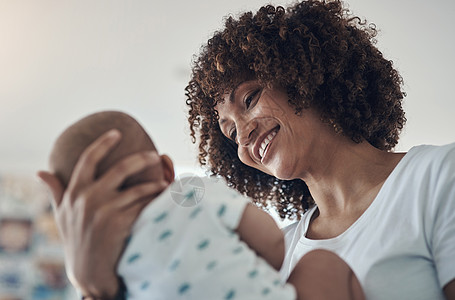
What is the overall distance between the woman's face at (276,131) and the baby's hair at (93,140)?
478 mm

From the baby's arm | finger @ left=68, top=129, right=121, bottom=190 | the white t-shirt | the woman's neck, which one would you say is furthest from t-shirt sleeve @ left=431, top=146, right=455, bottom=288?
finger @ left=68, top=129, right=121, bottom=190

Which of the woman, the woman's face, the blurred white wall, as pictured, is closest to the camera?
the woman

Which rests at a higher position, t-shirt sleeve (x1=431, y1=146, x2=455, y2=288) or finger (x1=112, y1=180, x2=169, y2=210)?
finger (x1=112, y1=180, x2=169, y2=210)

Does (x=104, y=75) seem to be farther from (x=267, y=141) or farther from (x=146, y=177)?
(x=146, y=177)

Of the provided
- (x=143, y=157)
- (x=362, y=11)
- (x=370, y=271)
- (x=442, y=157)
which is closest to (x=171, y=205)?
(x=143, y=157)

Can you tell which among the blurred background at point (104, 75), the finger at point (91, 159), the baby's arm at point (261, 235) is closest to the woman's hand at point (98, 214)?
the finger at point (91, 159)

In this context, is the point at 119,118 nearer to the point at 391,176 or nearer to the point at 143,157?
the point at 143,157

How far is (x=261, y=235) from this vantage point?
24.5 inches

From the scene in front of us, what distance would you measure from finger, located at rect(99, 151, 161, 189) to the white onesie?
1.8 inches

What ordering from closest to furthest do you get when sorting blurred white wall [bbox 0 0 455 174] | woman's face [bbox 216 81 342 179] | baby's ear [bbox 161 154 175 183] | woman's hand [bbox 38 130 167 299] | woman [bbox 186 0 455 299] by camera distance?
1. woman's hand [bbox 38 130 167 299]
2. baby's ear [bbox 161 154 175 183]
3. woman [bbox 186 0 455 299]
4. woman's face [bbox 216 81 342 179]
5. blurred white wall [bbox 0 0 455 174]

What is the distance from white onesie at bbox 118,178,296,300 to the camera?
0.56 metres

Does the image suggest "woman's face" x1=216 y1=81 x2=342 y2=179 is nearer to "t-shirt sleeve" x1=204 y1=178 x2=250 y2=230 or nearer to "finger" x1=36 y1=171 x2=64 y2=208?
"t-shirt sleeve" x1=204 y1=178 x2=250 y2=230

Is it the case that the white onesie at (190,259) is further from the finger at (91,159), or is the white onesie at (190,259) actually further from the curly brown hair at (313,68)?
the curly brown hair at (313,68)

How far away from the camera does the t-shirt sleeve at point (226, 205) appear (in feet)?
1.96
